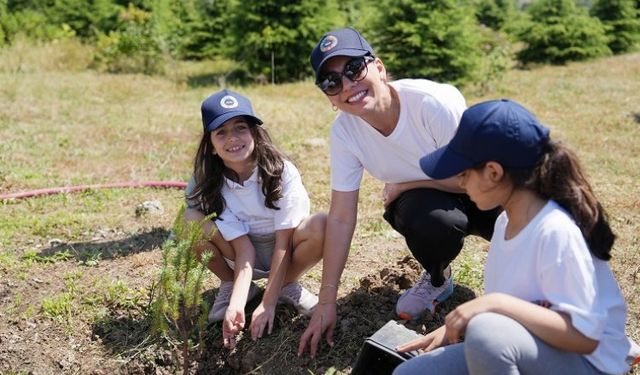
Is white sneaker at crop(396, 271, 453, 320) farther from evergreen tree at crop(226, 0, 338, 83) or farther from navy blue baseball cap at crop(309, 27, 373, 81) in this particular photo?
evergreen tree at crop(226, 0, 338, 83)

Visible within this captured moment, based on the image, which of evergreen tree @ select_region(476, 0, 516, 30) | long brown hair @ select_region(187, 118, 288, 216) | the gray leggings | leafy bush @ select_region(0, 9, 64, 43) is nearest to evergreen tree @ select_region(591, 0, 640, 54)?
evergreen tree @ select_region(476, 0, 516, 30)

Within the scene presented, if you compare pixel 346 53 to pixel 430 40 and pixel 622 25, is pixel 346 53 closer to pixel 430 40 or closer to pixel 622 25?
pixel 430 40

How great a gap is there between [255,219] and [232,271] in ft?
0.89

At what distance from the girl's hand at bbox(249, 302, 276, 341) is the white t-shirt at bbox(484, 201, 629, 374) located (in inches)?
41.3

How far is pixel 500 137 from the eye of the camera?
1638 millimetres

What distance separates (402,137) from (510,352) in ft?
3.64

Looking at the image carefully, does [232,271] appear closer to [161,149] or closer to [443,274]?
[443,274]

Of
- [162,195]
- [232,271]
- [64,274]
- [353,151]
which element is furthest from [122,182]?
[353,151]

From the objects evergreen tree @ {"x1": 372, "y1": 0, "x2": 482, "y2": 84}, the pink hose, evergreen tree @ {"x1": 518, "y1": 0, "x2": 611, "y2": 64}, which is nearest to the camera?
the pink hose

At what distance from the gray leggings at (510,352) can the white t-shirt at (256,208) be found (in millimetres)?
1175

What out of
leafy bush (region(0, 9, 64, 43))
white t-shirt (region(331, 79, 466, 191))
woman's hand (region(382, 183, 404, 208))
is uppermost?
white t-shirt (region(331, 79, 466, 191))

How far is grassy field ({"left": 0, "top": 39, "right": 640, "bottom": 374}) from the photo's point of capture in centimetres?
267

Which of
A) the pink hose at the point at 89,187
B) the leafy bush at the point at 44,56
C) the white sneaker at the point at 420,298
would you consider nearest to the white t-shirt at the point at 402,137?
the white sneaker at the point at 420,298

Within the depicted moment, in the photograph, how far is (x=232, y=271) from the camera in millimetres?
2850
